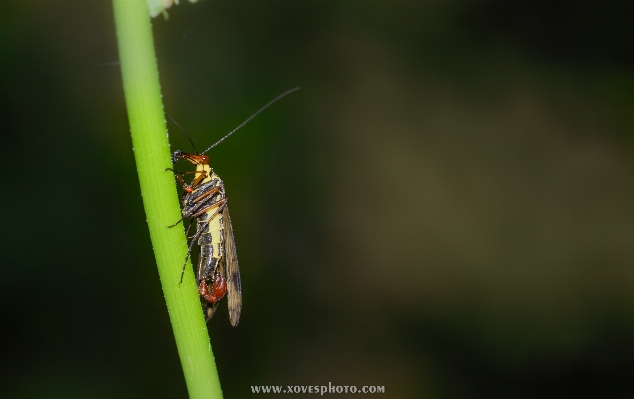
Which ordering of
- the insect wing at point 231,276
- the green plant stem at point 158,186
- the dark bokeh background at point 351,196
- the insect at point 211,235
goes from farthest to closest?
the dark bokeh background at point 351,196 → the insect wing at point 231,276 → the insect at point 211,235 → the green plant stem at point 158,186

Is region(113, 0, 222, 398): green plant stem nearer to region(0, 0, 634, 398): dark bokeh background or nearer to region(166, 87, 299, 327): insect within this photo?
region(166, 87, 299, 327): insect

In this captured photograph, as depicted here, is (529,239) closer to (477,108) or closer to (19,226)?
(477,108)

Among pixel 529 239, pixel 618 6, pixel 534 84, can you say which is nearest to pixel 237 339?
pixel 529 239

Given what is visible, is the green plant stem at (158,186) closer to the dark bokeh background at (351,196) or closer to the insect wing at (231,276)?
the insect wing at (231,276)

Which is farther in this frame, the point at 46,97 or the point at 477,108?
the point at 477,108

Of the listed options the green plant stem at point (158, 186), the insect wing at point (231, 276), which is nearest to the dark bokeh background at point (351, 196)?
the insect wing at point (231, 276)

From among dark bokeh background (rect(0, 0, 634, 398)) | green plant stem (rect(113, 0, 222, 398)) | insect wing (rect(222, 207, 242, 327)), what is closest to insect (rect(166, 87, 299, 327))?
insect wing (rect(222, 207, 242, 327))

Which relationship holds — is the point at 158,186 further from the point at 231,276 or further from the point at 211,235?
the point at 231,276
